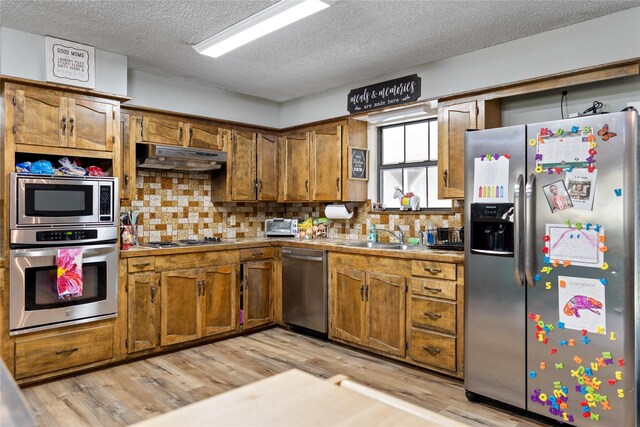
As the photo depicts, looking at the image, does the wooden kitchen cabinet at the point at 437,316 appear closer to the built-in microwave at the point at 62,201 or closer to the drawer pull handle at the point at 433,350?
the drawer pull handle at the point at 433,350

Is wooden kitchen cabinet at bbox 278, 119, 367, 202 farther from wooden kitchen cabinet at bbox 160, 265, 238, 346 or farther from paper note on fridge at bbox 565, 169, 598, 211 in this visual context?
paper note on fridge at bbox 565, 169, 598, 211

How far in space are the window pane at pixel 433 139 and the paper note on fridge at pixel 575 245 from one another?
1.75m

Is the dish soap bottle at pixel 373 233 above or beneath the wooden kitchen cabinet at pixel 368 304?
above

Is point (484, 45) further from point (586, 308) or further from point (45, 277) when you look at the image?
point (45, 277)

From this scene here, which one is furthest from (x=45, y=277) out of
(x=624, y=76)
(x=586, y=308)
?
(x=624, y=76)

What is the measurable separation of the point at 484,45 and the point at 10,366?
413cm

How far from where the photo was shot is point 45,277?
10.4 feet

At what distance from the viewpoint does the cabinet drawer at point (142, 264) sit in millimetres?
3615

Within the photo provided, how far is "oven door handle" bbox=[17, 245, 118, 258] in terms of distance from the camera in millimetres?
3088

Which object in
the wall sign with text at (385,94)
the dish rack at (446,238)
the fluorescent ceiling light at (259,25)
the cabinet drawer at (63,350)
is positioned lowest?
the cabinet drawer at (63,350)

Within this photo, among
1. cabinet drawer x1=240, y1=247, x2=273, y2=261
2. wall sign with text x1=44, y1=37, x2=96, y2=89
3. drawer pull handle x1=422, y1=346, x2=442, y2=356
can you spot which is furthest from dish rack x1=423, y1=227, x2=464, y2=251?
wall sign with text x1=44, y1=37, x2=96, y2=89

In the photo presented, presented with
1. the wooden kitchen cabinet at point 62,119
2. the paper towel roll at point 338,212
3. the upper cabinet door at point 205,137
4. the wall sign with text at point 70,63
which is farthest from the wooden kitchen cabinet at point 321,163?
the wall sign with text at point 70,63

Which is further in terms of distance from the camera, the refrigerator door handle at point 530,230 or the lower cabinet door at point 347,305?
the lower cabinet door at point 347,305

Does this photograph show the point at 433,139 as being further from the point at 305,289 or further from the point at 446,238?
the point at 305,289
